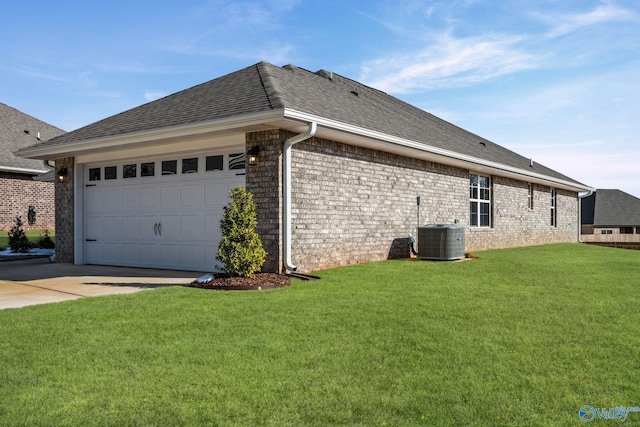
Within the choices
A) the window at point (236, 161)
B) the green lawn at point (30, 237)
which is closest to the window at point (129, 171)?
the window at point (236, 161)

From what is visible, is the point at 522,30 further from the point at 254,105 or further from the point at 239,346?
the point at 239,346

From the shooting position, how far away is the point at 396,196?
12406 mm

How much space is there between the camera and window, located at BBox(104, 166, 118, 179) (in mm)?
12280

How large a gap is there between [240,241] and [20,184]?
1632 centimetres

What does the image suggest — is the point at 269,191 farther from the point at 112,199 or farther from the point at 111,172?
the point at 111,172

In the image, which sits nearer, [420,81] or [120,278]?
[120,278]

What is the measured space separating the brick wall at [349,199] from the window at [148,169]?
10.2 feet

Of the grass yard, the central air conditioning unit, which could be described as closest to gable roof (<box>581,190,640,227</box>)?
the central air conditioning unit

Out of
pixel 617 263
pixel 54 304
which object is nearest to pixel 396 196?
pixel 617 263

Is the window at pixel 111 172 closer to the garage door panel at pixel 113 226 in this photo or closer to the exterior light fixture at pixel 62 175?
the garage door panel at pixel 113 226

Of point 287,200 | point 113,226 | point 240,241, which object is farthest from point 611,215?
point 240,241

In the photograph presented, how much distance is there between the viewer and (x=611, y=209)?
40.4 metres

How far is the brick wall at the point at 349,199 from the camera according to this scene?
9.38 m

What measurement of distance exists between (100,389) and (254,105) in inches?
252
